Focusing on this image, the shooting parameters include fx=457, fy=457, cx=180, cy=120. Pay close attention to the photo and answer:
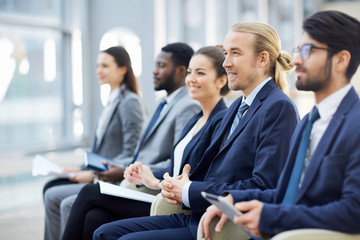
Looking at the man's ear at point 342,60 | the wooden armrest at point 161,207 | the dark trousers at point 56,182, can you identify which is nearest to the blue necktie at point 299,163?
the man's ear at point 342,60

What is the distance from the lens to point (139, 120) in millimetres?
3359

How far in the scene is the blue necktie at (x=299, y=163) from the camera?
151 cm

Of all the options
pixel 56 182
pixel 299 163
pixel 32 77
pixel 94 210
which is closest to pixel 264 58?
pixel 299 163

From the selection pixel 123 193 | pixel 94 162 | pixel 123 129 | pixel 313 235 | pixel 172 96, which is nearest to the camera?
pixel 313 235

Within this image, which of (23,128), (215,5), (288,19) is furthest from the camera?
(288,19)

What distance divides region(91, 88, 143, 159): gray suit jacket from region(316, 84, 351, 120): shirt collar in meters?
1.99

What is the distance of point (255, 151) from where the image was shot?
6.08ft

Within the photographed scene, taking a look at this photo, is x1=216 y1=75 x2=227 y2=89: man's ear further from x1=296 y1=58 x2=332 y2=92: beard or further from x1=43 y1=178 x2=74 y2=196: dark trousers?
x1=43 y1=178 x2=74 y2=196: dark trousers

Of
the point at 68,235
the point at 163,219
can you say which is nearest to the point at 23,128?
the point at 68,235

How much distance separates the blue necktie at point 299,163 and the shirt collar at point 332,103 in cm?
4

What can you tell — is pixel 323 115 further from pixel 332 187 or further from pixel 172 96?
pixel 172 96

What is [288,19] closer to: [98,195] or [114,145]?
[114,145]

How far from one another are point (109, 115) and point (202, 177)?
1.48m

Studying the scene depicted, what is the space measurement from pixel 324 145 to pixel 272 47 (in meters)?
0.73
